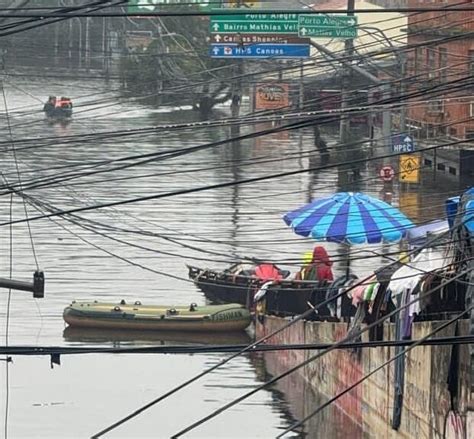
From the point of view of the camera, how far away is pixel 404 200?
39.3 m

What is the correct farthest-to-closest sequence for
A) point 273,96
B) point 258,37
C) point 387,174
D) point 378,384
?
point 273,96, point 387,174, point 258,37, point 378,384

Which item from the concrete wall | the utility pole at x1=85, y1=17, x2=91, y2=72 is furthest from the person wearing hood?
the utility pole at x1=85, y1=17, x2=91, y2=72

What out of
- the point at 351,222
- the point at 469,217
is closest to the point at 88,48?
the point at 351,222

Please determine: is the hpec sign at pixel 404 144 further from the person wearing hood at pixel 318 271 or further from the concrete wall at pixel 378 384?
the concrete wall at pixel 378 384

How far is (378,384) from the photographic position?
18797 millimetres

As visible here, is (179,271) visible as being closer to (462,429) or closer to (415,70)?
(415,70)

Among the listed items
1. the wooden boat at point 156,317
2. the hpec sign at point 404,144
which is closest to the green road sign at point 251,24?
the hpec sign at point 404,144

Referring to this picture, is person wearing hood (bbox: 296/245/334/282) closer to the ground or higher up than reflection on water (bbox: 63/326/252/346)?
higher up

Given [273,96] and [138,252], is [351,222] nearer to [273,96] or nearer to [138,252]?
[138,252]

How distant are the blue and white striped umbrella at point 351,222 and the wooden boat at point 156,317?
4982mm

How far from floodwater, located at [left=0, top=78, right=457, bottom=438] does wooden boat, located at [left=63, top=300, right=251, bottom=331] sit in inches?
11.2

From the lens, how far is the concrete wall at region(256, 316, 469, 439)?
15.8 meters

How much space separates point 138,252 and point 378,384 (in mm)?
16535

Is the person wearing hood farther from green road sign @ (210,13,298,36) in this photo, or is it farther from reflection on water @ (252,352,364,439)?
green road sign @ (210,13,298,36)
